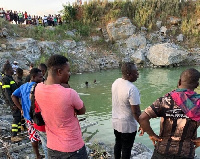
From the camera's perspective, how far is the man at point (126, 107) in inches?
118

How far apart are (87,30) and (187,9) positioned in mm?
11710

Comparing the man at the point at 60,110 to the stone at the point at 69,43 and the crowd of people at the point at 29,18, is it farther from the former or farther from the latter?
the crowd of people at the point at 29,18

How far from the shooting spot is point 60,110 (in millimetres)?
2113

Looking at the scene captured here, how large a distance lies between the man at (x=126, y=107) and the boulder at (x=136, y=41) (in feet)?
64.2

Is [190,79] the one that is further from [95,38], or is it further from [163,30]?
[163,30]

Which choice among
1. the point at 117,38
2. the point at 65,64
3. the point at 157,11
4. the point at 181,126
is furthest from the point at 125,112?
the point at 157,11

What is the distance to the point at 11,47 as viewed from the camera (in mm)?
17453

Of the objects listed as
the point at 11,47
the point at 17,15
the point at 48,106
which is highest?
the point at 17,15

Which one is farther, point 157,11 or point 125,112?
point 157,11

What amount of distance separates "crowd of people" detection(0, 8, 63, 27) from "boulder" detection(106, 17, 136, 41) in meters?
5.81

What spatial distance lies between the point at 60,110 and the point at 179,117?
1.15 metres

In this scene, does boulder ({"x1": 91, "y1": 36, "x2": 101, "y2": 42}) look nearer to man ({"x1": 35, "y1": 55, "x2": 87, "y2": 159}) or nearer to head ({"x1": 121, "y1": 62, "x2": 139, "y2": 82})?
head ({"x1": 121, "y1": 62, "x2": 139, "y2": 82})

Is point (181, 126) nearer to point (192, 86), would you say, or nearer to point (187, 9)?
point (192, 86)

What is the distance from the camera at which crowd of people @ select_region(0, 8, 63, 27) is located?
21.5 meters
